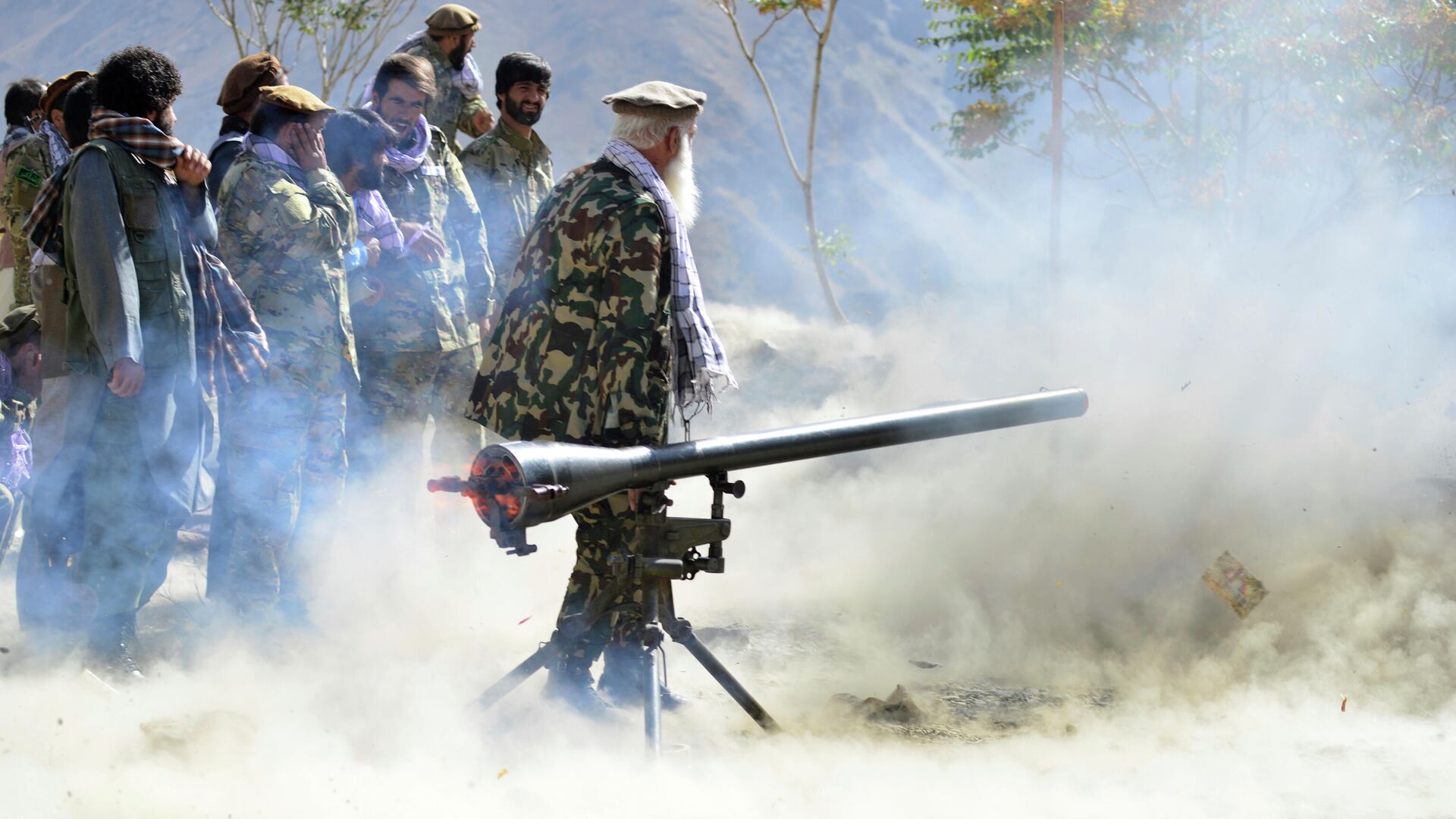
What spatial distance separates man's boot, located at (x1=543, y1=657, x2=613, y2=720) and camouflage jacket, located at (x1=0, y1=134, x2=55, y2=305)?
330 cm

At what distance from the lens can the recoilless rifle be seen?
3043 millimetres

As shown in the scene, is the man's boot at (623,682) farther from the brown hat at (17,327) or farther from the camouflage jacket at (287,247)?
the brown hat at (17,327)

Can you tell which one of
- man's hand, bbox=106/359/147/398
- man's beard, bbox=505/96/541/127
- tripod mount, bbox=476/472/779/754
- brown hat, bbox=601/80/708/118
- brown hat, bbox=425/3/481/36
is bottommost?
tripod mount, bbox=476/472/779/754

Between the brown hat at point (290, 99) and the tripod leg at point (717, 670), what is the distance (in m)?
2.24

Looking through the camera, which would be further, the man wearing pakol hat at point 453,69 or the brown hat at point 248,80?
the man wearing pakol hat at point 453,69

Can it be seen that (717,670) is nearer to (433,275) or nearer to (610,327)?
(610,327)

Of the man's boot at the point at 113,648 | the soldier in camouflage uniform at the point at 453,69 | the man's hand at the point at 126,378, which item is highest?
the soldier in camouflage uniform at the point at 453,69

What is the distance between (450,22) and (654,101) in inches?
107

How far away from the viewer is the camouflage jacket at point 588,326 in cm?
375

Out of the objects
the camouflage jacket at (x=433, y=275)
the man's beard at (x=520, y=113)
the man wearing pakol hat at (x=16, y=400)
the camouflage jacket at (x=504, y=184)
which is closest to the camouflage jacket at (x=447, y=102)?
the camouflage jacket at (x=504, y=184)

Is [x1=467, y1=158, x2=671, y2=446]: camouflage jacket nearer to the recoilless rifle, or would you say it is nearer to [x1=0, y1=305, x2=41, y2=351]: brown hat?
the recoilless rifle

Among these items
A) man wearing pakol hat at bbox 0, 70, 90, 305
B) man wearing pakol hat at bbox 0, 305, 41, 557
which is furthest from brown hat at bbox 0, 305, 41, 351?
man wearing pakol hat at bbox 0, 70, 90, 305

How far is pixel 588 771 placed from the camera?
3.52 m

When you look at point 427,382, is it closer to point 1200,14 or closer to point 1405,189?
point 1200,14
